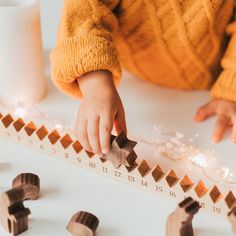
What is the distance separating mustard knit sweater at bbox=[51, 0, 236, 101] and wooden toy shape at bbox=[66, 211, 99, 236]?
0.74 ft

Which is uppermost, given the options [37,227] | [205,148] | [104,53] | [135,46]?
[135,46]

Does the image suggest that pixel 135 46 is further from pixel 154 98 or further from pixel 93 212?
pixel 93 212

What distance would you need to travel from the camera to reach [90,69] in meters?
0.82

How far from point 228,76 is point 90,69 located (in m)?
0.24

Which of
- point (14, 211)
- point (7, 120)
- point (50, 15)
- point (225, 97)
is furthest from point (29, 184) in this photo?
point (50, 15)

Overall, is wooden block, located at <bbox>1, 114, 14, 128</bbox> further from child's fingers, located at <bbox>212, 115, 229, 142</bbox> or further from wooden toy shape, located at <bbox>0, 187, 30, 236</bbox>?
child's fingers, located at <bbox>212, 115, 229, 142</bbox>

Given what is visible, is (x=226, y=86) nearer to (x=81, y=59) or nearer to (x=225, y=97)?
(x=225, y=97)

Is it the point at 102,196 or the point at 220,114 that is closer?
the point at 102,196

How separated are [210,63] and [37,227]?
17.8 inches

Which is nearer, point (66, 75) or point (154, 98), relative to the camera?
point (66, 75)

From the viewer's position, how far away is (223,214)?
707mm

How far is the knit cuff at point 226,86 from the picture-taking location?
3.05ft

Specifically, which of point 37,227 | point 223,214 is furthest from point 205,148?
point 37,227

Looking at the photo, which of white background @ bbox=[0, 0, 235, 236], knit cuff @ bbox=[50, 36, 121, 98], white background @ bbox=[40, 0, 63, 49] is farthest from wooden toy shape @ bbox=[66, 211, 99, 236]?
white background @ bbox=[40, 0, 63, 49]
